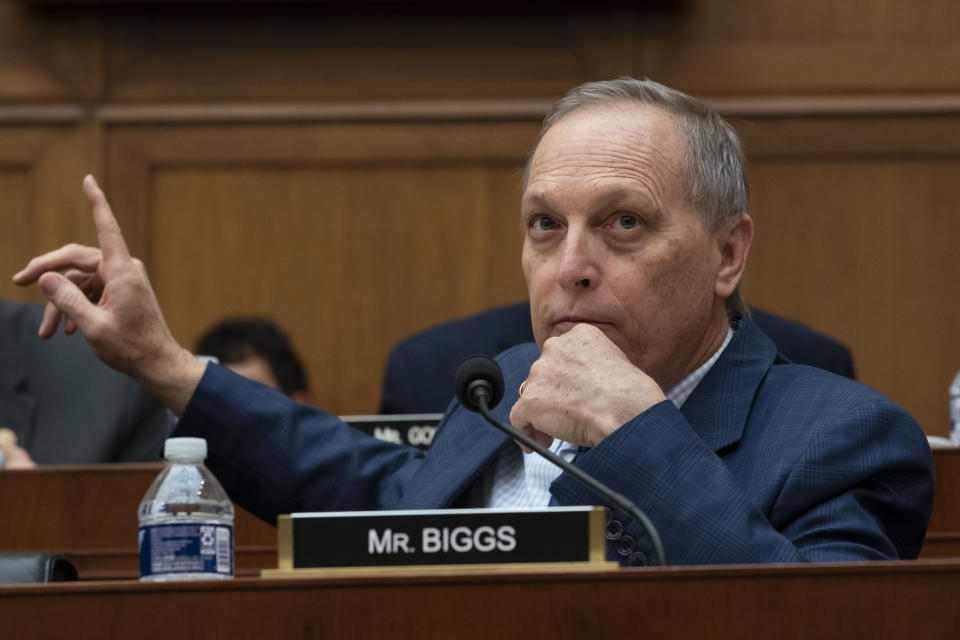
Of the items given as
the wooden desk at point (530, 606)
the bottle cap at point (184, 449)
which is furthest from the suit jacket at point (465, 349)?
the wooden desk at point (530, 606)

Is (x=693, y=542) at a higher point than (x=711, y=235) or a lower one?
lower

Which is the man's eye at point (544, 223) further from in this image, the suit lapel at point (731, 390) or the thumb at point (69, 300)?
the thumb at point (69, 300)

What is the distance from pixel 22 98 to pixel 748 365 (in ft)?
9.69

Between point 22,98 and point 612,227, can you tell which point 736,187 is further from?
point 22,98

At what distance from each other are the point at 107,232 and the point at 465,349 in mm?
1260

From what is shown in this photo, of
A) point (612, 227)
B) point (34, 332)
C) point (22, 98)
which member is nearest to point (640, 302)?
point (612, 227)

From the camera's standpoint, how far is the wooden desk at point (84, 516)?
2.36 meters

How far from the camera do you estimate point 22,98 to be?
13.4ft

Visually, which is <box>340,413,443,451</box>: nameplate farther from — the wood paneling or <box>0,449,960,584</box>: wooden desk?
the wood paneling

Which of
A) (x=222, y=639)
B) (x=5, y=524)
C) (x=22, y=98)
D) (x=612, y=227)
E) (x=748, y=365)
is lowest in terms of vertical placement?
(x=222, y=639)

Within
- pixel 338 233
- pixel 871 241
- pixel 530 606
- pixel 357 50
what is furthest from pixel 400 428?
pixel 871 241

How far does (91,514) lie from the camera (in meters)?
2.38

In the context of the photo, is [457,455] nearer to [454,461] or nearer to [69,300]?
[454,461]

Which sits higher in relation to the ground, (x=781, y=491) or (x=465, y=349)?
(x=465, y=349)
